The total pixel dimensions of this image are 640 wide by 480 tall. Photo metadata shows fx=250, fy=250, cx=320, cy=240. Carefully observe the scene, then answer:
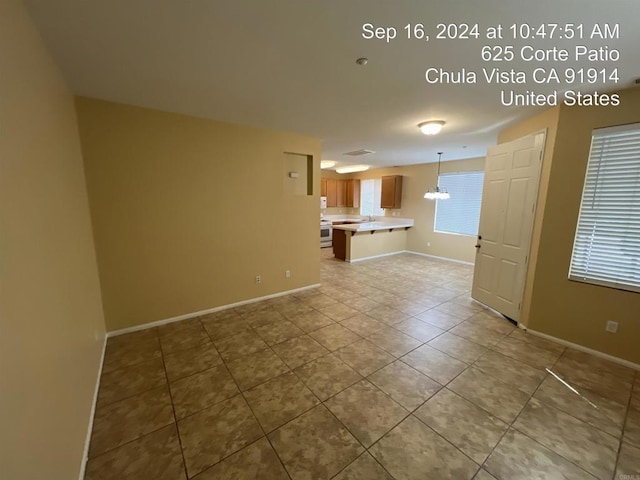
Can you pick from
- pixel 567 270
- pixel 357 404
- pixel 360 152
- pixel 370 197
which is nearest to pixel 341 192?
pixel 370 197

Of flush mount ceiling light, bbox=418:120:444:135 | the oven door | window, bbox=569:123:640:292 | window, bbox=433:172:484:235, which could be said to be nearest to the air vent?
flush mount ceiling light, bbox=418:120:444:135

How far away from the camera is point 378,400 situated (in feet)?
6.48

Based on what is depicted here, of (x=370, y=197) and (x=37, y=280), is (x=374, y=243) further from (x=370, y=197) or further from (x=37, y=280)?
(x=37, y=280)

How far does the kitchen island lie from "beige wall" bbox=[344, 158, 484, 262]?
30cm

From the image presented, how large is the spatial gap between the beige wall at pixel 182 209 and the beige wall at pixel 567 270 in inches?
123

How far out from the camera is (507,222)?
10.7ft

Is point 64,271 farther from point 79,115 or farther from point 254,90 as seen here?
point 254,90

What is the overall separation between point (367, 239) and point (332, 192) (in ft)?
8.74

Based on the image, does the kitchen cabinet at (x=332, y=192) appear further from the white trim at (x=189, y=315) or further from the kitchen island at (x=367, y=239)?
the white trim at (x=189, y=315)

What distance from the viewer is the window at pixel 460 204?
5.88 m

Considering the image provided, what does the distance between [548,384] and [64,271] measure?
3.81m

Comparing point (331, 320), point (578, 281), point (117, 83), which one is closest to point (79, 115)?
point (117, 83)

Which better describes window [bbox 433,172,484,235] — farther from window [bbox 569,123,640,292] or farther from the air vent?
window [bbox 569,123,640,292]

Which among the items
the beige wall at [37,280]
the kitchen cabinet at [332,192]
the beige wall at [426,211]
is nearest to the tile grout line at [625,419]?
the beige wall at [37,280]
